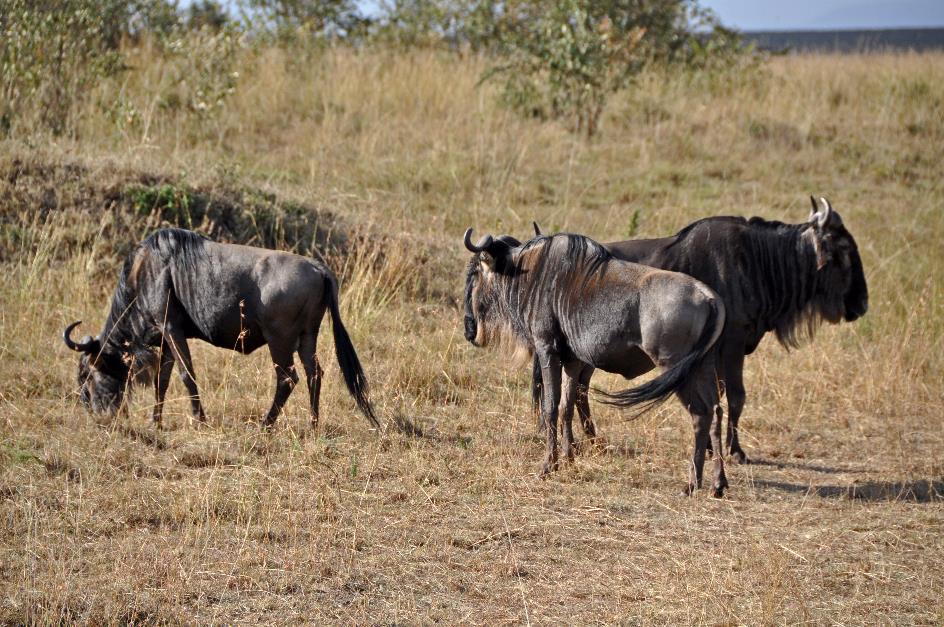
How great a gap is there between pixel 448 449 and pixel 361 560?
1593 mm

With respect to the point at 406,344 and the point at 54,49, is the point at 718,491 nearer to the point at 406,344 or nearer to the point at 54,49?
the point at 406,344

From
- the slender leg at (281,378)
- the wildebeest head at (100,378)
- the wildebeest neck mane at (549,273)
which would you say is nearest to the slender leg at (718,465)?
the wildebeest neck mane at (549,273)

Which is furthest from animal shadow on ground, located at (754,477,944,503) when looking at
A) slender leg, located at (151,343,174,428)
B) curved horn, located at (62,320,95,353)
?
curved horn, located at (62,320,95,353)

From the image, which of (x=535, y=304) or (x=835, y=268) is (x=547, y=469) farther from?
(x=835, y=268)

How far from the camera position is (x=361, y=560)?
4898 millimetres

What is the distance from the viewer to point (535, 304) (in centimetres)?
616

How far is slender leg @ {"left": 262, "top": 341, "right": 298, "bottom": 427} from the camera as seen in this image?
6.39 m

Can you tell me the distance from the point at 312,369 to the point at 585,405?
1651 millimetres

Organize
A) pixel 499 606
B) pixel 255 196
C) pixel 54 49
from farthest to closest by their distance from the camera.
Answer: pixel 54 49 → pixel 255 196 → pixel 499 606

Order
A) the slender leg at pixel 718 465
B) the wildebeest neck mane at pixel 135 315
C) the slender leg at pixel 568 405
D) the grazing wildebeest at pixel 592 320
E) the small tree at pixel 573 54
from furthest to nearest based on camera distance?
the small tree at pixel 573 54
the wildebeest neck mane at pixel 135 315
the slender leg at pixel 568 405
the slender leg at pixel 718 465
the grazing wildebeest at pixel 592 320

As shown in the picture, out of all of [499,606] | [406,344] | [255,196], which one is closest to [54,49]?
[255,196]

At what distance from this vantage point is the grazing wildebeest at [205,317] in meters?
6.33

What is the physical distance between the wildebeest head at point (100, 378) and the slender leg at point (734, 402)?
362cm

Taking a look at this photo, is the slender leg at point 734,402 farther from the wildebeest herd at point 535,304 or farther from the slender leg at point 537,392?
the slender leg at point 537,392
